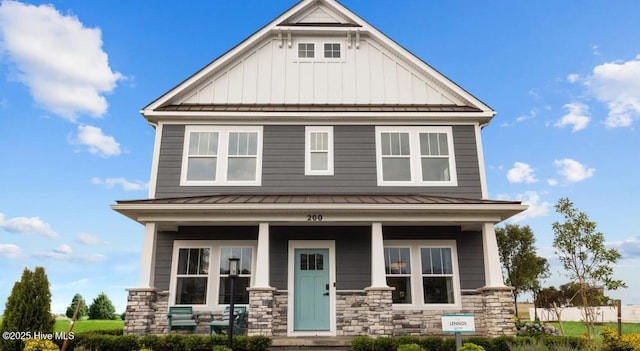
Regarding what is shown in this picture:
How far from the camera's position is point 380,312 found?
9.73 metres

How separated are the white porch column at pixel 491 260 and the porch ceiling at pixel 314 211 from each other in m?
0.30

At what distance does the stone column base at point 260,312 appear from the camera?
31.3ft

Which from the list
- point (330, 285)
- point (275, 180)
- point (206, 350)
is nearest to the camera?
point (206, 350)

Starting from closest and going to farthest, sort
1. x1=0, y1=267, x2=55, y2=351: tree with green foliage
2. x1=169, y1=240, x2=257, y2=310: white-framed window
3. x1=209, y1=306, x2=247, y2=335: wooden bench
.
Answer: x1=0, y1=267, x2=55, y2=351: tree with green foliage, x1=209, y1=306, x2=247, y2=335: wooden bench, x1=169, y1=240, x2=257, y2=310: white-framed window

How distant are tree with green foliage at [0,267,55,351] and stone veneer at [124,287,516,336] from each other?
1696 millimetres

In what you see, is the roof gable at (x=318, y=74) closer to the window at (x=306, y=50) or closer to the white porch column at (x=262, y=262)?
the window at (x=306, y=50)

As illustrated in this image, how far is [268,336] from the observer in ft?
30.4

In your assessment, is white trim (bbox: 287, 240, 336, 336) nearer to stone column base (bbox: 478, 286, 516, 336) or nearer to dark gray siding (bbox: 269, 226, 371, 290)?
dark gray siding (bbox: 269, 226, 371, 290)

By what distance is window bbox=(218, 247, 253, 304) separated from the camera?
1123 cm

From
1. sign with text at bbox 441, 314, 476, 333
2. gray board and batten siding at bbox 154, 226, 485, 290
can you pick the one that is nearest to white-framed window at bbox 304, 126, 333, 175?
gray board and batten siding at bbox 154, 226, 485, 290

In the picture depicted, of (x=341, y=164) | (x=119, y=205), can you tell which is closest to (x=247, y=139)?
(x=341, y=164)

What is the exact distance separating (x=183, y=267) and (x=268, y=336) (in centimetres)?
358

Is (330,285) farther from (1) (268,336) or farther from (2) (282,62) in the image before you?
(2) (282,62)

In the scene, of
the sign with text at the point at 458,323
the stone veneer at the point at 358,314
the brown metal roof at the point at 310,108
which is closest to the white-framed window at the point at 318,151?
the brown metal roof at the point at 310,108
